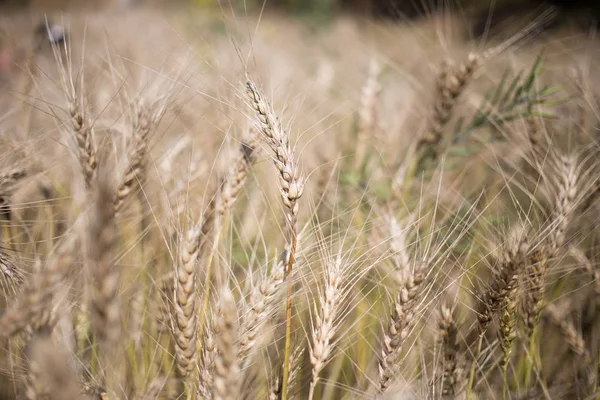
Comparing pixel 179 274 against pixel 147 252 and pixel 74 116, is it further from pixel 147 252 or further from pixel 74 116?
pixel 147 252

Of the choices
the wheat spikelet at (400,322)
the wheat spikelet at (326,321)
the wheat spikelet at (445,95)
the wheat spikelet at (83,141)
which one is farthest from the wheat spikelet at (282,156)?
the wheat spikelet at (445,95)

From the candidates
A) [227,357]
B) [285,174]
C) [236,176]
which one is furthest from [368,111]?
[227,357]

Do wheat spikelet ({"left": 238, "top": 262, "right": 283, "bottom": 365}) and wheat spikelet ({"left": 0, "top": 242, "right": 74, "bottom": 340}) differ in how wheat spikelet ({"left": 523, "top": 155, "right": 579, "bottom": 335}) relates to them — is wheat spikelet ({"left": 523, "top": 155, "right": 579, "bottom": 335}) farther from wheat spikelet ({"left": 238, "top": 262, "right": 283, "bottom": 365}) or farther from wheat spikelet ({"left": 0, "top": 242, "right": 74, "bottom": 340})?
wheat spikelet ({"left": 0, "top": 242, "right": 74, "bottom": 340})

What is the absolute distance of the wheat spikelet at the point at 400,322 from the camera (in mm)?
574

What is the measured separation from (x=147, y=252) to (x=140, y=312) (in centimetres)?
17

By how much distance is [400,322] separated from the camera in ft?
1.92

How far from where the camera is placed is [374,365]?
95 centimetres

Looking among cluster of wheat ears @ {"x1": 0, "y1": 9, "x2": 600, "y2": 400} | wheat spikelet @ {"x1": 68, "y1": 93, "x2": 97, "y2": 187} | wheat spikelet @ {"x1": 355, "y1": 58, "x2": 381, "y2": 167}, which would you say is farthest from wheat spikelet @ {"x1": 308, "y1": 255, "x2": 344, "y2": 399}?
wheat spikelet @ {"x1": 355, "y1": 58, "x2": 381, "y2": 167}

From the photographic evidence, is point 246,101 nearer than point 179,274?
No

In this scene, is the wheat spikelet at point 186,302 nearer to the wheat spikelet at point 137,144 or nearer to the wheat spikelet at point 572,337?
the wheat spikelet at point 137,144

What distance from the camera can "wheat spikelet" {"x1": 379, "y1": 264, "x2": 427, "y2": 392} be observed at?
1.88ft

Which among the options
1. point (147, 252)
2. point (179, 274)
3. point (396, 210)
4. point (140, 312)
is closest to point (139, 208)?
point (147, 252)

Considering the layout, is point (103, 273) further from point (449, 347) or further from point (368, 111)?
point (368, 111)

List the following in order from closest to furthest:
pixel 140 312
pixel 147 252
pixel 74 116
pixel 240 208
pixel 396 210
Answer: pixel 74 116
pixel 140 312
pixel 147 252
pixel 396 210
pixel 240 208
